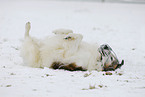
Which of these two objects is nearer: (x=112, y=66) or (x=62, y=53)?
(x=62, y=53)

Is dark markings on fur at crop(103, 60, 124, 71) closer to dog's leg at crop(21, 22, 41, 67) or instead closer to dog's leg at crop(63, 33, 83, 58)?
dog's leg at crop(63, 33, 83, 58)

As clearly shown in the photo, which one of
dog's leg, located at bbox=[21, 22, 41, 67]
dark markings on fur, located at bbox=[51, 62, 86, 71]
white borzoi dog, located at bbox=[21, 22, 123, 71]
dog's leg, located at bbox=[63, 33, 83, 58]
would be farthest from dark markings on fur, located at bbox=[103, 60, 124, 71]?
dog's leg, located at bbox=[21, 22, 41, 67]

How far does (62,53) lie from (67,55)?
→ 11 cm

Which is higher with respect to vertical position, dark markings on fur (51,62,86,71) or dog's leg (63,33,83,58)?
dog's leg (63,33,83,58)

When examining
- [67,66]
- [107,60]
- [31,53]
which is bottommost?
[67,66]

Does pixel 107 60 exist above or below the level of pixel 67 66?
above

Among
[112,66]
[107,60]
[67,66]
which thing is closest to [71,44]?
[67,66]

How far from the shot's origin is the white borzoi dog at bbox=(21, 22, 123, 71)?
179 inches

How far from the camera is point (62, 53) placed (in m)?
4.57

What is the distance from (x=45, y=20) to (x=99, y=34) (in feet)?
14.7

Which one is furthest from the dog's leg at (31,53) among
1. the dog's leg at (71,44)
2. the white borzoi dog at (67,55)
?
the dog's leg at (71,44)

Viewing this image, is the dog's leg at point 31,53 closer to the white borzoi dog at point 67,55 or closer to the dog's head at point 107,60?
the white borzoi dog at point 67,55

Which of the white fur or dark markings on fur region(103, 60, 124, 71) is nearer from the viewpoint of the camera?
the white fur

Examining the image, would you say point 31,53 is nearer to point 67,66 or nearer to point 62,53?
point 62,53
